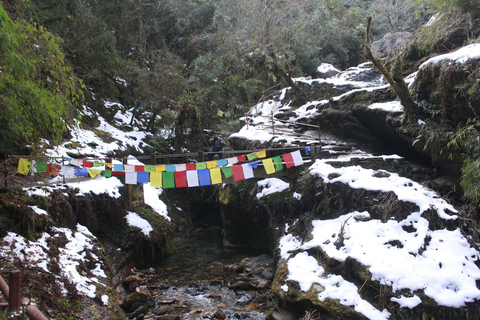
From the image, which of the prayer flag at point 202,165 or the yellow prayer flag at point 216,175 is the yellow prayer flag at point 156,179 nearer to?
the prayer flag at point 202,165

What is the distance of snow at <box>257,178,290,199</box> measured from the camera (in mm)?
9383

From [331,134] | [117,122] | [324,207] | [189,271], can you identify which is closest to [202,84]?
[117,122]

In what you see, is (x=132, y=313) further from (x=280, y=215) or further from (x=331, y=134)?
(x=331, y=134)

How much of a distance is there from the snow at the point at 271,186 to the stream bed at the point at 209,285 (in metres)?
1.90

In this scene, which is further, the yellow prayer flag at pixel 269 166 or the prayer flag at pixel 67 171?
the yellow prayer flag at pixel 269 166

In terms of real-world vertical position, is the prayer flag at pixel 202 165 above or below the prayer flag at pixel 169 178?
above

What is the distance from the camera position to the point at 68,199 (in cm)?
787

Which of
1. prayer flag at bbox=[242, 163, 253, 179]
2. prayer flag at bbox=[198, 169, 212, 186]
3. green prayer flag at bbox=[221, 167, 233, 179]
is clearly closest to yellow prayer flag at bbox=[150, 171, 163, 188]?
prayer flag at bbox=[198, 169, 212, 186]

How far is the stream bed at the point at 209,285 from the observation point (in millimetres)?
6652

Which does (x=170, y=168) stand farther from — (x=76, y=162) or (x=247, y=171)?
(x=76, y=162)

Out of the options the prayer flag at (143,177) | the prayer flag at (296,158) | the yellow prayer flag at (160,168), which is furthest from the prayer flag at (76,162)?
the prayer flag at (296,158)

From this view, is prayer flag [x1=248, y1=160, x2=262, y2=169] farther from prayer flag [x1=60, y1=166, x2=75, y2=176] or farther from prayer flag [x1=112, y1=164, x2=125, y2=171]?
prayer flag [x1=60, y1=166, x2=75, y2=176]

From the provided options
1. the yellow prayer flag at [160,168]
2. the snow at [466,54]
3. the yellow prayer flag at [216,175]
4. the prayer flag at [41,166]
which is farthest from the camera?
the yellow prayer flag at [160,168]

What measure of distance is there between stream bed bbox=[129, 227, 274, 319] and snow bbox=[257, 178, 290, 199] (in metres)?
1.90
